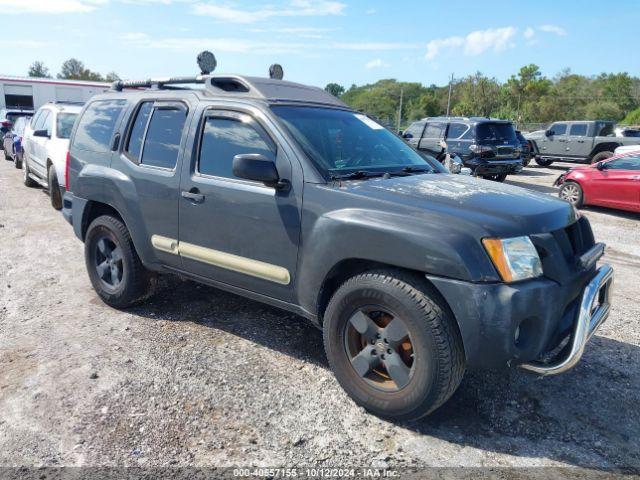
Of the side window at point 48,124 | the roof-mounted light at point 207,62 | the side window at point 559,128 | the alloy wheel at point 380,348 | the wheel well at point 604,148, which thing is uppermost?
the roof-mounted light at point 207,62

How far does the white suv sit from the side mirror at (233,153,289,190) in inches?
229

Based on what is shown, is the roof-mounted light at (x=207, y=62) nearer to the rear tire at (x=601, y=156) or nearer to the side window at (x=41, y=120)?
the side window at (x=41, y=120)

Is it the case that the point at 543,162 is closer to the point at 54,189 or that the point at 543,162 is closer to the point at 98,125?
the point at 54,189

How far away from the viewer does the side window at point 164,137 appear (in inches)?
160

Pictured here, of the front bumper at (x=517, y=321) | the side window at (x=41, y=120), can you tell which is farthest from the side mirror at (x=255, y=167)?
the side window at (x=41, y=120)

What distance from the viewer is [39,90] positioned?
2870 centimetres

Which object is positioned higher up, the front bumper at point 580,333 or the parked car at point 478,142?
the parked car at point 478,142

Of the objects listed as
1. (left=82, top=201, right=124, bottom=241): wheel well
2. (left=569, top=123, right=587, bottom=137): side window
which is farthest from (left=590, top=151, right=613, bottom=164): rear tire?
→ (left=82, top=201, right=124, bottom=241): wheel well

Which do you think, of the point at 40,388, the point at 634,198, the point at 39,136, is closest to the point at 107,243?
the point at 40,388

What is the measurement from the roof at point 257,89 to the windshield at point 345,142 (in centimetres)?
17

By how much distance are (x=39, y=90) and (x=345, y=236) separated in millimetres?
31187

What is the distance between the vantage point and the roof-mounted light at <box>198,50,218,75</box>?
4.95 meters

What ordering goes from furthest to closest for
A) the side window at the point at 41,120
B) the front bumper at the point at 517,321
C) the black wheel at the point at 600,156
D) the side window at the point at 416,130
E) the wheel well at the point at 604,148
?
the wheel well at the point at 604,148
the black wheel at the point at 600,156
the side window at the point at 416,130
the side window at the point at 41,120
the front bumper at the point at 517,321

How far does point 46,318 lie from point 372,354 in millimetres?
3001
